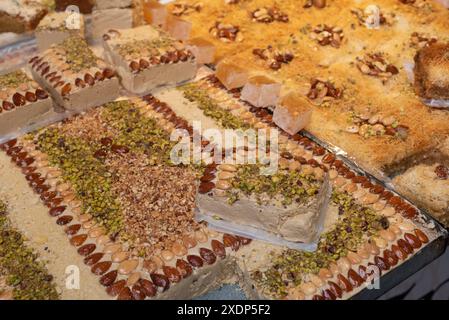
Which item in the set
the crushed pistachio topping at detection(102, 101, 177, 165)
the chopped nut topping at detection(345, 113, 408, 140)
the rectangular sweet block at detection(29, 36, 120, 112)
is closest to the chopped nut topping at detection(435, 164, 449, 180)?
the chopped nut topping at detection(345, 113, 408, 140)

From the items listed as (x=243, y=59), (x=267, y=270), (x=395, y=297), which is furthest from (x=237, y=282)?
(x=243, y=59)

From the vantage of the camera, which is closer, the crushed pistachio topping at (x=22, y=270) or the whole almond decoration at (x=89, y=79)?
the crushed pistachio topping at (x=22, y=270)

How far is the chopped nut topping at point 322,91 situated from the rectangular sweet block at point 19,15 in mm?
2015

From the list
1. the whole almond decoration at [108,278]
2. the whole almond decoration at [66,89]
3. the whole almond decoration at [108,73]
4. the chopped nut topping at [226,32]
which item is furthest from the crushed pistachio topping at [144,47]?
the whole almond decoration at [108,278]

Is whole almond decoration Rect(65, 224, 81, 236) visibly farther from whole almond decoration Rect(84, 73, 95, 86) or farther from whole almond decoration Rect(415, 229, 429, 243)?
whole almond decoration Rect(415, 229, 429, 243)

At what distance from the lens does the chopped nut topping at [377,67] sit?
3801 millimetres

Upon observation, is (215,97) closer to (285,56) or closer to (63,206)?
(285,56)

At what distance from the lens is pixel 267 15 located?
4332 millimetres

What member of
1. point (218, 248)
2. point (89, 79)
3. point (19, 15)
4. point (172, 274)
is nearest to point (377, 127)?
point (218, 248)

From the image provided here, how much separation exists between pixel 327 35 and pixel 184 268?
92.9 inches

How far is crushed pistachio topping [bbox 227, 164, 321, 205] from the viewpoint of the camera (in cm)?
247

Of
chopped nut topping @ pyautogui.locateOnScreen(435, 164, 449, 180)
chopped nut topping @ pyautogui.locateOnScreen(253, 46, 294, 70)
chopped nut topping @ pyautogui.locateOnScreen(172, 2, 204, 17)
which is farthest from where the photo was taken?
chopped nut topping @ pyautogui.locateOnScreen(172, 2, 204, 17)

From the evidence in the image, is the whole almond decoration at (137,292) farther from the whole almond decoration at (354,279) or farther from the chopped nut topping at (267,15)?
the chopped nut topping at (267,15)

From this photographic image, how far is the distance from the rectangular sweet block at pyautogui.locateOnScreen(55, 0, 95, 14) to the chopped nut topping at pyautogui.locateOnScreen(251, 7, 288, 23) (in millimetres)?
1229
